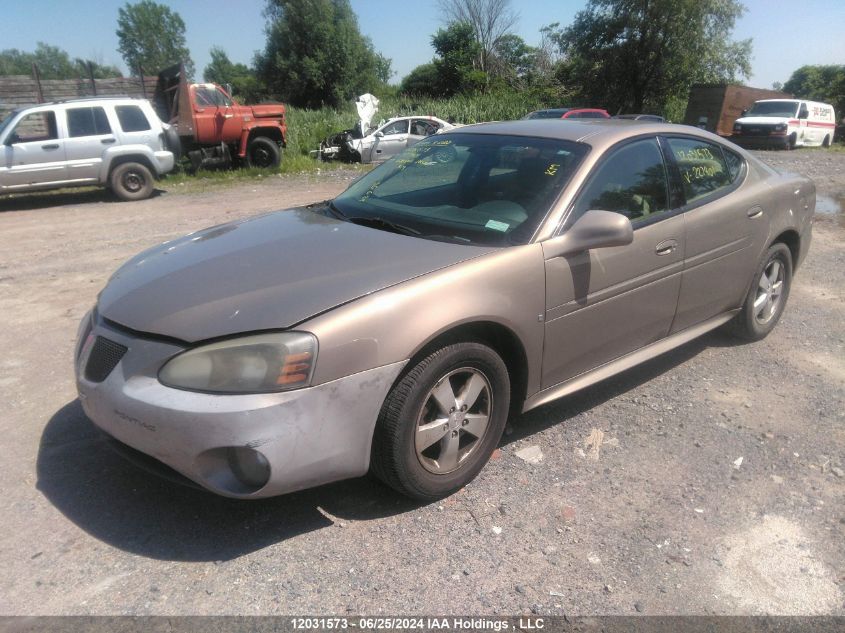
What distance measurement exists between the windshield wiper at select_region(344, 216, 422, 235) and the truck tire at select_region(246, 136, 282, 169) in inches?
532

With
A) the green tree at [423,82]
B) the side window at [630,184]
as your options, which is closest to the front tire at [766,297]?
the side window at [630,184]

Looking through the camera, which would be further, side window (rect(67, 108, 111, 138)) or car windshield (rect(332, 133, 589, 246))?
side window (rect(67, 108, 111, 138))

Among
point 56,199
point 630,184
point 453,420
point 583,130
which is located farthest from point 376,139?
point 453,420

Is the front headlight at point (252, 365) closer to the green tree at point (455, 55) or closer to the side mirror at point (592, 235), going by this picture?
the side mirror at point (592, 235)

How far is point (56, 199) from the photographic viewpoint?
12758 millimetres

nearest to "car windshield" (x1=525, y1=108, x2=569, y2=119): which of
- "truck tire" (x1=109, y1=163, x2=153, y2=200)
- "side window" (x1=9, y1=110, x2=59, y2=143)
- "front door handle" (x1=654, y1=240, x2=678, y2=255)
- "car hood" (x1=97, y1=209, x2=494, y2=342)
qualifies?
"truck tire" (x1=109, y1=163, x2=153, y2=200)

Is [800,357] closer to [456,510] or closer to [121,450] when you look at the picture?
[456,510]

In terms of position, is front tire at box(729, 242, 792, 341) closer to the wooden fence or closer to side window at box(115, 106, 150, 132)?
side window at box(115, 106, 150, 132)

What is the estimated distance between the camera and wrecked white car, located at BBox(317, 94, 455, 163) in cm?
1873

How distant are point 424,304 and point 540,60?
163 ft

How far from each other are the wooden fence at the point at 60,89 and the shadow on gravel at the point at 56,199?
4549 millimetres

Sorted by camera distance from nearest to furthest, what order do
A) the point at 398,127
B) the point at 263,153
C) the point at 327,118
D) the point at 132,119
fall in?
1. the point at 132,119
2. the point at 263,153
3. the point at 398,127
4. the point at 327,118

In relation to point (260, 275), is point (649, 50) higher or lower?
higher

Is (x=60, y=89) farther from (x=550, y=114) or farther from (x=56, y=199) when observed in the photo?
(x=550, y=114)
